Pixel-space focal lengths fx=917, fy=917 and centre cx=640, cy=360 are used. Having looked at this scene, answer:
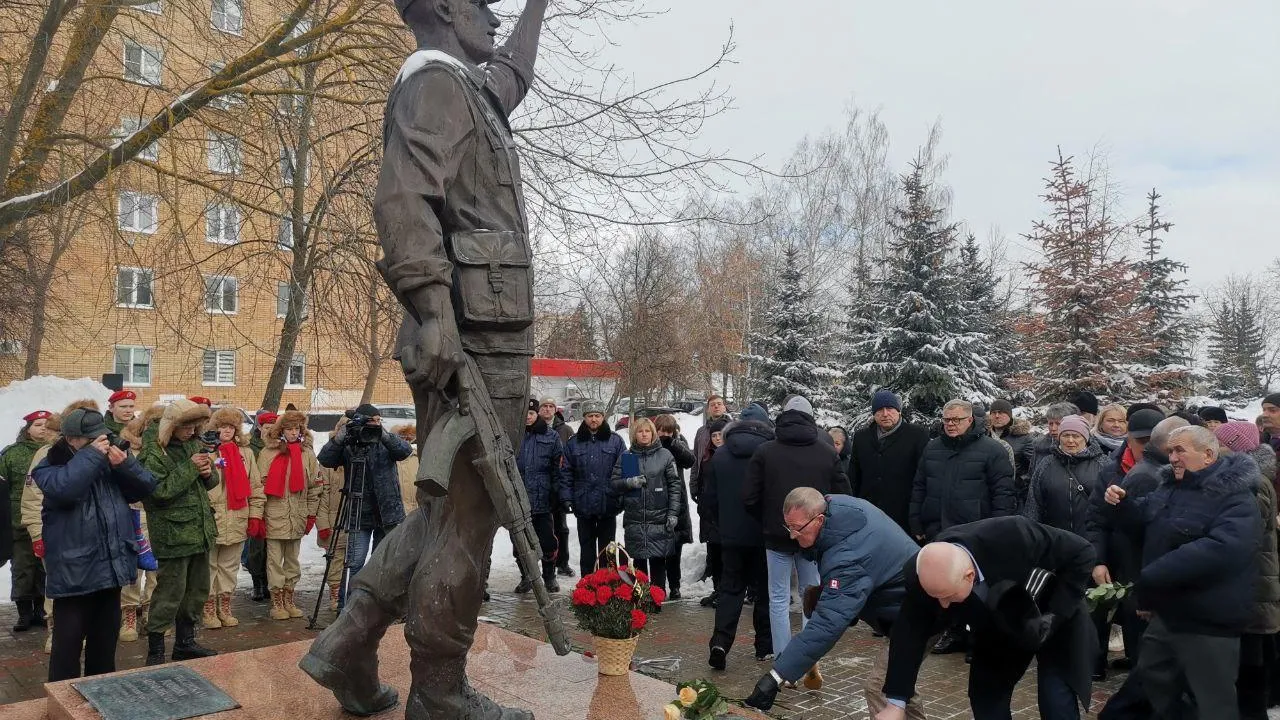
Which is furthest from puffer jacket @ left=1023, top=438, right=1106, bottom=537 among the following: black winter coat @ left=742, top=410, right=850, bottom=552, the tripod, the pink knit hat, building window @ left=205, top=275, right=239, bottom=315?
building window @ left=205, top=275, right=239, bottom=315

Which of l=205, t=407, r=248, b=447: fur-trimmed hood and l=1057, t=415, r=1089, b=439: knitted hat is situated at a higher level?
l=1057, t=415, r=1089, b=439: knitted hat

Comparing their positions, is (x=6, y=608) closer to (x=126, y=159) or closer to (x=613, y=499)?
(x=126, y=159)

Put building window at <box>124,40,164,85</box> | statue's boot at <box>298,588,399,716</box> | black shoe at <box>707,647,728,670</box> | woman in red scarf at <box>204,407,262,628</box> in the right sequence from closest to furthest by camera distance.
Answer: statue's boot at <box>298,588,399,716</box> → black shoe at <box>707,647,728,670</box> → woman in red scarf at <box>204,407,262,628</box> → building window at <box>124,40,164,85</box>

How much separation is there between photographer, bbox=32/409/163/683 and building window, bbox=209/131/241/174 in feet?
15.3

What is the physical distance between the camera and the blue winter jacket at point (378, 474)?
8.29m

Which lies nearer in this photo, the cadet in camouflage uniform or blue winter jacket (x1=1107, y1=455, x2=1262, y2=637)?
blue winter jacket (x1=1107, y1=455, x2=1262, y2=637)

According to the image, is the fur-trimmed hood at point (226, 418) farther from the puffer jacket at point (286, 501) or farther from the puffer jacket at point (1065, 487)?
the puffer jacket at point (1065, 487)

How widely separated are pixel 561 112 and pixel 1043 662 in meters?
6.71

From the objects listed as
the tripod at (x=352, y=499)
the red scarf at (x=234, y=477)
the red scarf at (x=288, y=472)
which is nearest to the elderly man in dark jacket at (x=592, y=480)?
the tripod at (x=352, y=499)

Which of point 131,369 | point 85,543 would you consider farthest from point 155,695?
point 131,369

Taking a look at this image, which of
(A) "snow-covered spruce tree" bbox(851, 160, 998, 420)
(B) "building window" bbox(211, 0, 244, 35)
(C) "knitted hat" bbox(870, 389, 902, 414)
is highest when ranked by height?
(B) "building window" bbox(211, 0, 244, 35)

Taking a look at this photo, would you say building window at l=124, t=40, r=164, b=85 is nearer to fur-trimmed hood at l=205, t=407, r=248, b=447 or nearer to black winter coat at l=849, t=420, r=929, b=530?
fur-trimmed hood at l=205, t=407, r=248, b=447

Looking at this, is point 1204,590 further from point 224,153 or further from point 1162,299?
point 1162,299

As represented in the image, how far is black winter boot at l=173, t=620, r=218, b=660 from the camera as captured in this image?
22.6ft
